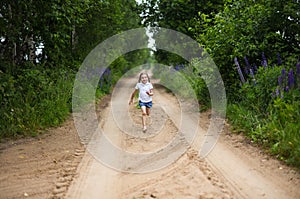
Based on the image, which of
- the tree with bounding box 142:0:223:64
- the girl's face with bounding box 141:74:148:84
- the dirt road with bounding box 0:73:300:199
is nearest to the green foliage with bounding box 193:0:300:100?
the girl's face with bounding box 141:74:148:84

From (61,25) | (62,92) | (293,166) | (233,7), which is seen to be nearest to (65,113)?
(62,92)

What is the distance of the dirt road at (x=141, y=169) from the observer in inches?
171

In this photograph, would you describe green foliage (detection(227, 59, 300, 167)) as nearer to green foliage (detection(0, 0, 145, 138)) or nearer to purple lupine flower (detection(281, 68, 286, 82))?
purple lupine flower (detection(281, 68, 286, 82))

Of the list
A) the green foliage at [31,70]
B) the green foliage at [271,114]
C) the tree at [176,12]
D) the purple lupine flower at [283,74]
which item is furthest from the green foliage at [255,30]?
the tree at [176,12]

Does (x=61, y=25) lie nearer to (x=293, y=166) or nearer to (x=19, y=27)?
(x=19, y=27)

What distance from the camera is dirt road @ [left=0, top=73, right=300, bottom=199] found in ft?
14.3

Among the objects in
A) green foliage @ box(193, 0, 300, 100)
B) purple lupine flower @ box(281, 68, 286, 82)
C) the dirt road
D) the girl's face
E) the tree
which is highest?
the tree

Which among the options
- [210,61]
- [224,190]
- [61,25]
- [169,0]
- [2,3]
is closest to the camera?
[224,190]

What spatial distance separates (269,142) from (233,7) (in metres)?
4.80

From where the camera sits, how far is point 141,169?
17.5ft

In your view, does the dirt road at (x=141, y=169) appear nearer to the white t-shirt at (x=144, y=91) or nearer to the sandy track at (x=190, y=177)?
Result: the sandy track at (x=190, y=177)

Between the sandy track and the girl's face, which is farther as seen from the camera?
the girl's face

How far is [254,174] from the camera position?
4949mm

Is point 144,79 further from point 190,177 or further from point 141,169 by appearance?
point 190,177
